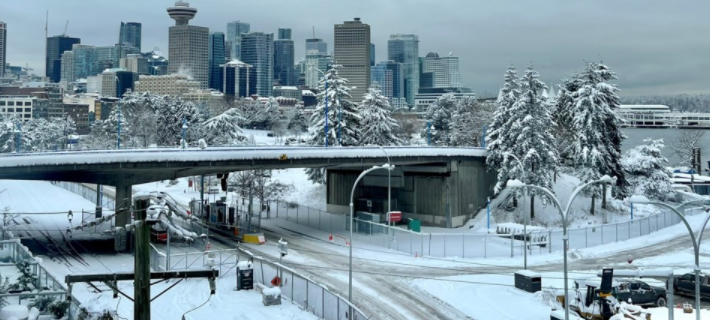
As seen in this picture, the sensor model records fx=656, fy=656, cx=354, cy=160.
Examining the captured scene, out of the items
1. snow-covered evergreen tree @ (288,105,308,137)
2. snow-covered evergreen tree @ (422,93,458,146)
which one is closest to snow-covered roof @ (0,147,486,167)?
snow-covered evergreen tree @ (422,93,458,146)

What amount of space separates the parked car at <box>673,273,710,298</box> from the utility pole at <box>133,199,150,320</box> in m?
29.4

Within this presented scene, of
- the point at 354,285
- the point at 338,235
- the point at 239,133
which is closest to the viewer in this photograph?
the point at 354,285

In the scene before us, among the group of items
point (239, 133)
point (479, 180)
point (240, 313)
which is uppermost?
point (239, 133)

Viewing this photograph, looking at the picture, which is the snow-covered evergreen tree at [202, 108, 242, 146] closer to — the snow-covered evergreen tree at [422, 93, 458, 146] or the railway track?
the snow-covered evergreen tree at [422, 93, 458, 146]

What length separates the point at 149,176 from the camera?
50.0 meters

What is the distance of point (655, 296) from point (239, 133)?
87.3 m

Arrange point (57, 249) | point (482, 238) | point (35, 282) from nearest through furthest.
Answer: point (35, 282) → point (57, 249) → point (482, 238)

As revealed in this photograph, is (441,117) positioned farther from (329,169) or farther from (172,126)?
(329,169)

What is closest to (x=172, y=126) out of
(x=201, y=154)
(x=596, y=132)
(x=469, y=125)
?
(x=469, y=125)

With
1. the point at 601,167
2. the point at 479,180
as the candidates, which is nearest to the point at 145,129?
the point at 479,180

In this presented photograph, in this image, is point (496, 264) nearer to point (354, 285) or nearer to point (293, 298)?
point (354, 285)

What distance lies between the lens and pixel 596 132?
214 ft

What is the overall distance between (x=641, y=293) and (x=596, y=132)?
123 feet

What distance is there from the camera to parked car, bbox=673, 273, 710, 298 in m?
32.6
